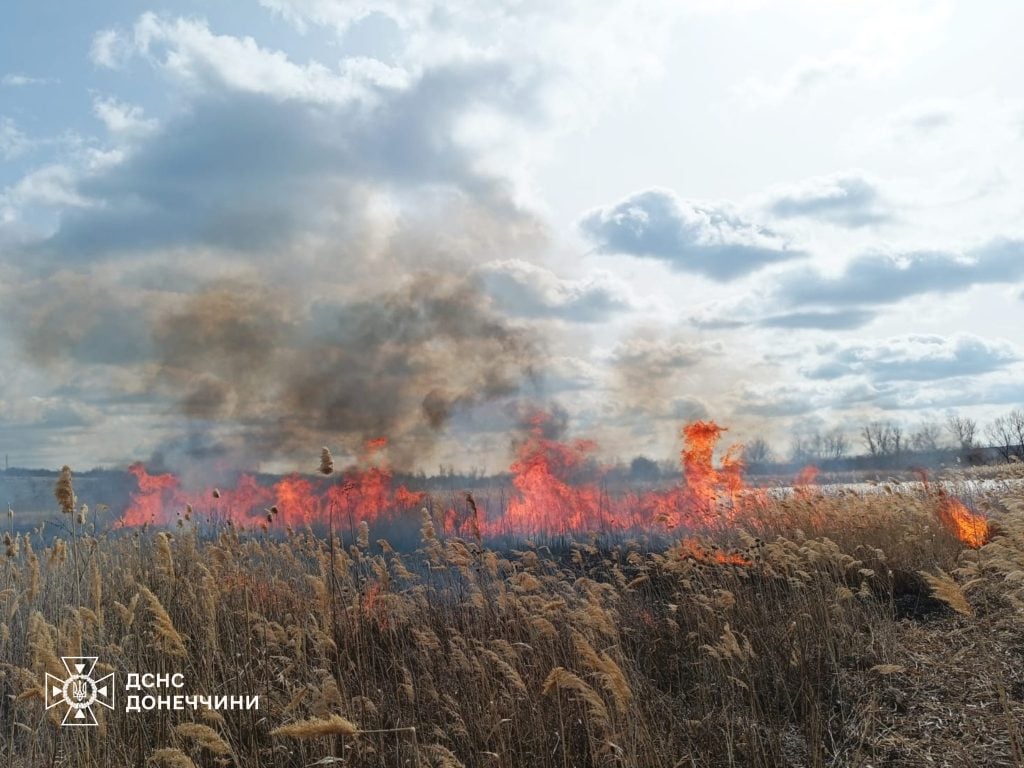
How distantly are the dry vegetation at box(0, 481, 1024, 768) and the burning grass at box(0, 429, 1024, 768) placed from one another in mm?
34

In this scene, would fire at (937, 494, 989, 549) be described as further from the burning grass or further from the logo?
the logo

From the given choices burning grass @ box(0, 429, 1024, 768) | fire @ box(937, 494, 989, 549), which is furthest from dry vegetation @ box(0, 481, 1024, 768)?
fire @ box(937, 494, 989, 549)

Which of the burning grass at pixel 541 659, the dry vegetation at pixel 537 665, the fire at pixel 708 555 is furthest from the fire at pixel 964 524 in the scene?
the fire at pixel 708 555

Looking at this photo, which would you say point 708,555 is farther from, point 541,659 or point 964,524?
point 964,524

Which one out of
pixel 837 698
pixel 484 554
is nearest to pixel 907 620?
pixel 837 698

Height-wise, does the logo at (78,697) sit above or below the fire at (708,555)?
above

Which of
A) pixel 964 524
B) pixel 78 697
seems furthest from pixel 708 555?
pixel 78 697

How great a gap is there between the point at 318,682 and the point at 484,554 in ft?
10.6

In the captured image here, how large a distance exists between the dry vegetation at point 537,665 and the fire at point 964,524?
1.50 ft

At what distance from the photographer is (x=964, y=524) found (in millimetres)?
11086

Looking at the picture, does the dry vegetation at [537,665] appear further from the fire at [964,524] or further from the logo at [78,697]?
the fire at [964,524]

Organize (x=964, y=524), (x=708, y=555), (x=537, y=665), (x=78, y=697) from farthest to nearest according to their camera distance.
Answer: (x=964, y=524)
(x=708, y=555)
(x=537, y=665)
(x=78, y=697)

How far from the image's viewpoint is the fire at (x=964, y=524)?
10.5 m

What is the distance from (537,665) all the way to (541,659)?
7cm
